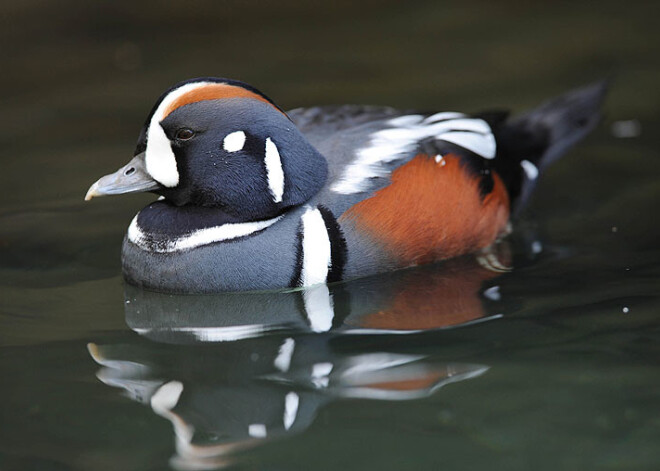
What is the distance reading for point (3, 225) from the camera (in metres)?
6.47

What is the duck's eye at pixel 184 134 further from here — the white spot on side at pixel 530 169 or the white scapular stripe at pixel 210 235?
the white spot on side at pixel 530 169

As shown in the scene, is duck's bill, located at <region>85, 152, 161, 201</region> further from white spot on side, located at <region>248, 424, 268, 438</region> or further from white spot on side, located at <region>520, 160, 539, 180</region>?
white spot on side, located at <region>520, 160, 539, 180</region>

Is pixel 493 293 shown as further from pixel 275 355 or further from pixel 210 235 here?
pixel 210 235

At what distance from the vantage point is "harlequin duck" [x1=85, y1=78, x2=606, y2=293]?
5.28 m

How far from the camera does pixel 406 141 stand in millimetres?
5832

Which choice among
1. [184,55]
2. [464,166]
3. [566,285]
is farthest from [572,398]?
[184,55]

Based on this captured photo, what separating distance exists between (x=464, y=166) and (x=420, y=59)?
399 centimetres

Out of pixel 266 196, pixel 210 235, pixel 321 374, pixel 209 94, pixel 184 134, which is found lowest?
pixel 321 374

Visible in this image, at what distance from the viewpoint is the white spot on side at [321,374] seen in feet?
14.6

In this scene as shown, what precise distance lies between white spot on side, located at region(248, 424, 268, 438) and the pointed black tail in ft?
9.28

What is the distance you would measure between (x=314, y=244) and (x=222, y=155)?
651 mm

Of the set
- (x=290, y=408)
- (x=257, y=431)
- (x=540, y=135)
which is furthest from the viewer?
(x=540, y=135)

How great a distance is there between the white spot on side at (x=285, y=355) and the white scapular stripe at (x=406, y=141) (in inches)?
37.4

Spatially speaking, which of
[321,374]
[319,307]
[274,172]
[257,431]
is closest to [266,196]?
[274,172]
